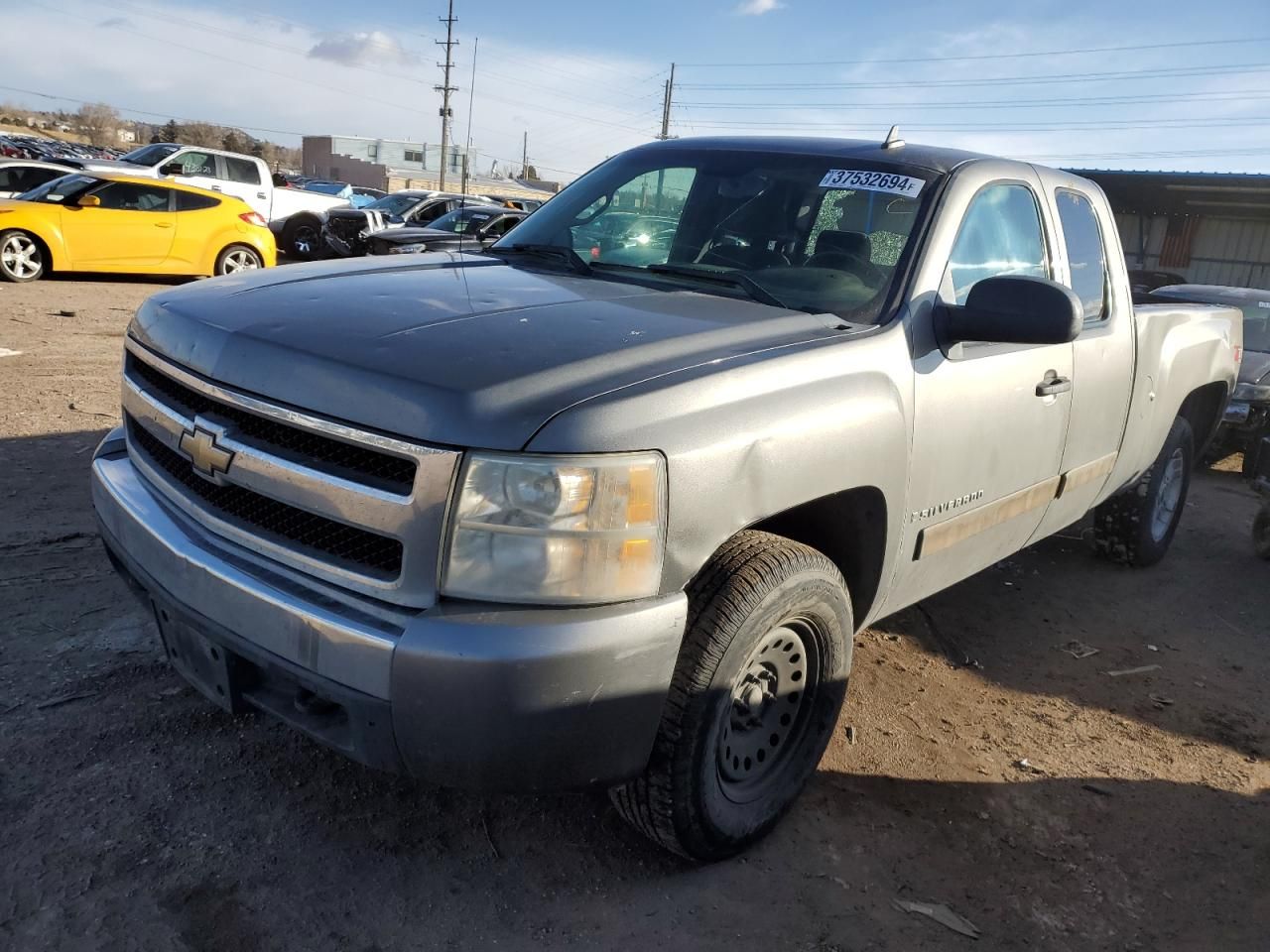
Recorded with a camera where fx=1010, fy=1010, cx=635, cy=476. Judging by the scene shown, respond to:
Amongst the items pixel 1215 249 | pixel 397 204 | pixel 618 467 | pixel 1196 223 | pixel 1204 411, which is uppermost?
pixel 1196 223

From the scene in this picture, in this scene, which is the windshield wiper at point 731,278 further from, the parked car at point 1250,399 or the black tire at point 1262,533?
the parked car at point 1250,399

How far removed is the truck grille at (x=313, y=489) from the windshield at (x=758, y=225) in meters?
1.39

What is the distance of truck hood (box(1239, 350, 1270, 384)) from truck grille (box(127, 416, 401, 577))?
853cm

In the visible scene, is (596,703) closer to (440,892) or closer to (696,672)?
(696,672)

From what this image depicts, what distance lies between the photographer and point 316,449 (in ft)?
7.29

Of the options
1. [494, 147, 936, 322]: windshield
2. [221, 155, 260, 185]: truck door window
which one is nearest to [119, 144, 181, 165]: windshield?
[221, 155, 260, 185]: truck door window

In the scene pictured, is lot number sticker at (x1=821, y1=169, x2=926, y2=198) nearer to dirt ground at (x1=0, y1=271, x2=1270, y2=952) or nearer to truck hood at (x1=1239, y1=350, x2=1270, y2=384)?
dirt ground at (x1=0, y1=271, x2=1270, y2=952)

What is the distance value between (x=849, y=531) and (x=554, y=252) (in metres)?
1.44

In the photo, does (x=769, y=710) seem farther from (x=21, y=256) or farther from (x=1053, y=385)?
(x=21, y=256)

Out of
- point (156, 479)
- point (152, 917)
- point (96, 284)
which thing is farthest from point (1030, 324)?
point (96, 284)

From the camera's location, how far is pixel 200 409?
2516 millimetres

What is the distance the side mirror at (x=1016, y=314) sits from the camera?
9.39ft

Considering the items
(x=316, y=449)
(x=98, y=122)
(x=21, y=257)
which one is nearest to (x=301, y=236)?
(x=21, y=257)

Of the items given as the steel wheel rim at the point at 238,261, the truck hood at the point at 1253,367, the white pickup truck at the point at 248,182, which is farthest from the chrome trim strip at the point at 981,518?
the white pickup truck at the point at 248,182
